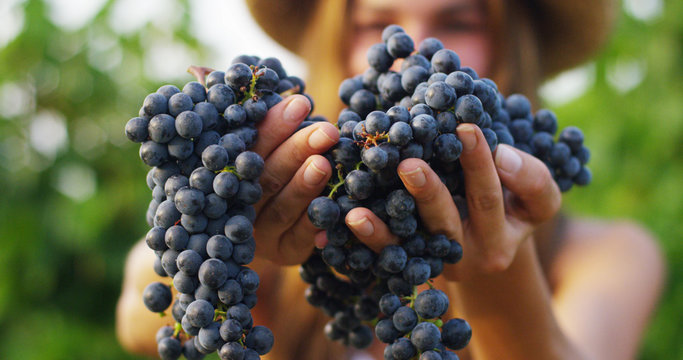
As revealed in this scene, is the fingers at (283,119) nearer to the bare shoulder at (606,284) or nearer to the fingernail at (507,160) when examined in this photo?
the fingernail at (507,160)

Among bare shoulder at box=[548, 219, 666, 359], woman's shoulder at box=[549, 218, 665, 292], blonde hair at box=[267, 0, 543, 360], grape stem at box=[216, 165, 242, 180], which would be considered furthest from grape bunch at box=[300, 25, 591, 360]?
woman's shoulder at box=[549, 218, 665, 292]

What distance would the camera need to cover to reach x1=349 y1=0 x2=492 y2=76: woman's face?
4.60ft

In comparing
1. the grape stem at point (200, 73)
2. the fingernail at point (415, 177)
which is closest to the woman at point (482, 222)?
the fingernail at point (415, 177)

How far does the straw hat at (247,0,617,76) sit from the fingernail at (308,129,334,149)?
4.07ft

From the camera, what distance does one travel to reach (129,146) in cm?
362

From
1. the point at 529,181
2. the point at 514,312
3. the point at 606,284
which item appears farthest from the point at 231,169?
the point at 606,284

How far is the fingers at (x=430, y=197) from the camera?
2.43 feet

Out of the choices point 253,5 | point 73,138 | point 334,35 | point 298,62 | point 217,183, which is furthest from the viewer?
point 73,138

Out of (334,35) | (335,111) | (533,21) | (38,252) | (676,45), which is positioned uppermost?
(676,45)

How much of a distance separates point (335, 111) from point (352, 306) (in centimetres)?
85

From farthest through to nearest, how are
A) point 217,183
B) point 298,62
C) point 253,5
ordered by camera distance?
1. point 298,62
2. point 253,5
3. point 217,183

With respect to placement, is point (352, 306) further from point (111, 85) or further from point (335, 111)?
point (111, 85)

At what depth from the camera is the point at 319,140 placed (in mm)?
781

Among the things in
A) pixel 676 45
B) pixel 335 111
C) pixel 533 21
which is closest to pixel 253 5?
pixel 335 111
